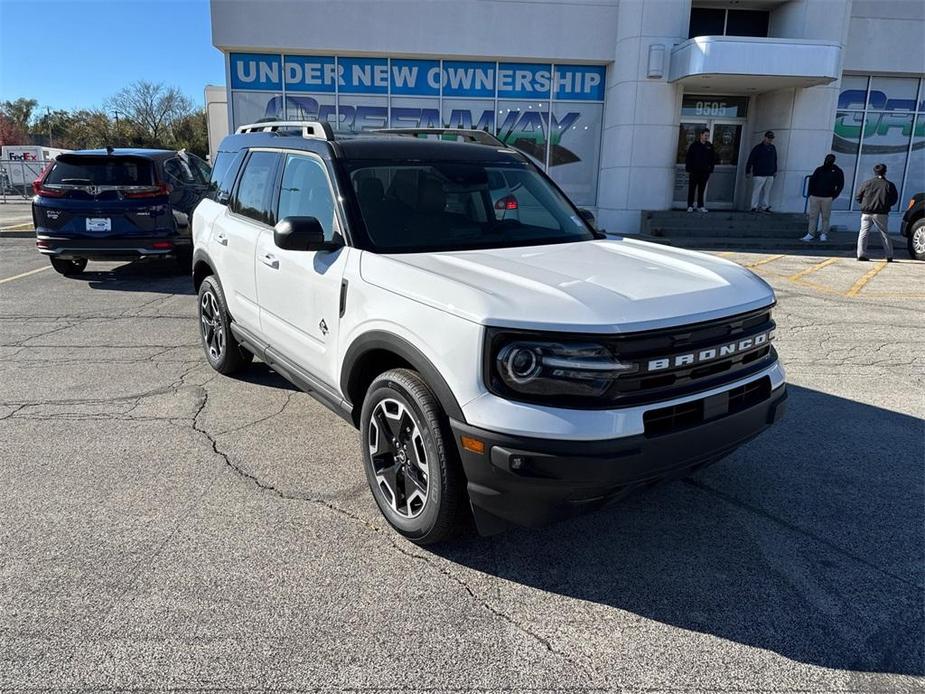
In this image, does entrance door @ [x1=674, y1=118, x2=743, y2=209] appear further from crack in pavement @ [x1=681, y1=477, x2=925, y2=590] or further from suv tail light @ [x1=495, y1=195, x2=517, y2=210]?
crack in pavement @ [x1=681, y1=477, x2=925, y2=590]

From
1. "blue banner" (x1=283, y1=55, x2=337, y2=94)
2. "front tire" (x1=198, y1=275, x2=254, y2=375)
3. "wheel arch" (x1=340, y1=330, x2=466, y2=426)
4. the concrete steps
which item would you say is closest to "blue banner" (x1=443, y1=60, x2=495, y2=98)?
"blue banner" (x1=283, y1=55, x2=337, y2=94)

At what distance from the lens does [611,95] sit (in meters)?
17.0

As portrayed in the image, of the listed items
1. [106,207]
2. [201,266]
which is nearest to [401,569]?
[201,266]

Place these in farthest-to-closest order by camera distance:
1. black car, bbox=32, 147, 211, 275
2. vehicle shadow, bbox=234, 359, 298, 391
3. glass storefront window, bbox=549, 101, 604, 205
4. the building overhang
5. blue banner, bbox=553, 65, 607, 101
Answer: glass storefront window, bbox=549, 101, 604, 205 → blue banner, bbox=553, 65, 607, 101 → the building overhang → black car, bbox=32, 147, 211, 275 → vehicle shadow, bbox=234, 359, 298, 391

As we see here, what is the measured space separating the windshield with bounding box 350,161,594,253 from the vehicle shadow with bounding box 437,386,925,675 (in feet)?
5.26

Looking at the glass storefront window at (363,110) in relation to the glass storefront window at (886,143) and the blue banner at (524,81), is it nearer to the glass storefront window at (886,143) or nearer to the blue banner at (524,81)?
the blue banner at (524,81)

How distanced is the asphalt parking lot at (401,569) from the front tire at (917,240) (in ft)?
31.0

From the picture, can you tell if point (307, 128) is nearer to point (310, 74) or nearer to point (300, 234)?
point (300, 234)

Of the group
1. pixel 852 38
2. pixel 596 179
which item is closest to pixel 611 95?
pixel 596 179

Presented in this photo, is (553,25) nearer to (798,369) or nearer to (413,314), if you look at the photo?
(798,369)

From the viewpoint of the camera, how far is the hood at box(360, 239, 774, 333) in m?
2.62

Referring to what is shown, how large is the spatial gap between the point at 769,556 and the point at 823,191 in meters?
13.8

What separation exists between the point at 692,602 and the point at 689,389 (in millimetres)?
888

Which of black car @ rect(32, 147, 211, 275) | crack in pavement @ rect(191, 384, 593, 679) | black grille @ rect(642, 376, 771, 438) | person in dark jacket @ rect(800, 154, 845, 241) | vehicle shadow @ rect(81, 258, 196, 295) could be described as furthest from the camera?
person in dark jacket @ rect(800, 154, 845, 241)
